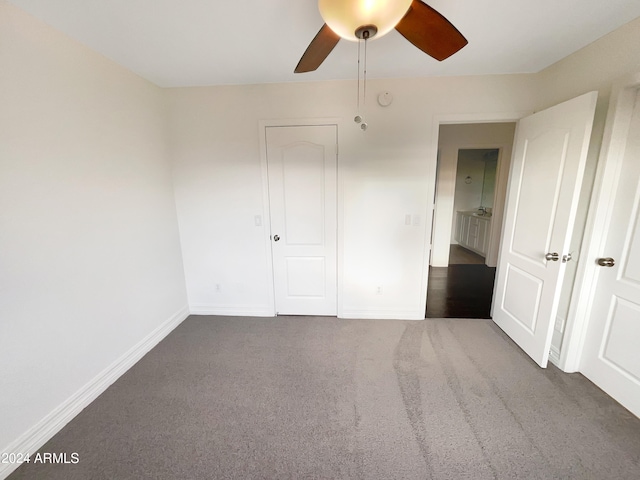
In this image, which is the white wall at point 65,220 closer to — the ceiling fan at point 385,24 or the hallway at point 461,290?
the ceiling fan at point 385,24

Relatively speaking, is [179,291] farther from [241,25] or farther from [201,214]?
[241,25]

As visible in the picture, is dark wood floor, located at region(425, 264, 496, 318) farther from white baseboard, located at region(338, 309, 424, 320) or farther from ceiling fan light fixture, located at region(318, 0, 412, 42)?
ceiling fan light fixture, located at region(318, 0, 412, 42)

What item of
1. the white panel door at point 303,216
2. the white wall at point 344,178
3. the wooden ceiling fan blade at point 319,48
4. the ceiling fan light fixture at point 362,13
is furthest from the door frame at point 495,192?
the ceiling fan light fixture at point 362,13

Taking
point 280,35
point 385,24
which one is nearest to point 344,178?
point 280,35

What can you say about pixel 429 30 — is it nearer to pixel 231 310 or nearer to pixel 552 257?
pixel 552 257

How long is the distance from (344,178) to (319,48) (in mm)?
1215

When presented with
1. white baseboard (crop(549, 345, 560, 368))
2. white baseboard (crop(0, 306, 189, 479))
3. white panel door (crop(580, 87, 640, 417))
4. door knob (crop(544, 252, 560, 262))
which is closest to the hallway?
white baseboard (crop(549, 345, 560, 368))

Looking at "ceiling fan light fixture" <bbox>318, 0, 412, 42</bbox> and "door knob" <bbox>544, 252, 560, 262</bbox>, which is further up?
"ceiling fan light fixture" <bbox>318, 0, 412, 42</bbox>

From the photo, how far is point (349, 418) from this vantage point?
1.52 meters

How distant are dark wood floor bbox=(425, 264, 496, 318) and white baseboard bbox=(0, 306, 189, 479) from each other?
9.36 ft

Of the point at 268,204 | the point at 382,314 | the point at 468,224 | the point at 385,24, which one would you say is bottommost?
the point at 382,314

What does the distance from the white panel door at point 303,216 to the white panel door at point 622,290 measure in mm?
1987

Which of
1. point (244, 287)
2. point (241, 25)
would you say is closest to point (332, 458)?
point (244, 287)

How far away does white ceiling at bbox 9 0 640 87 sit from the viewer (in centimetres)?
132
